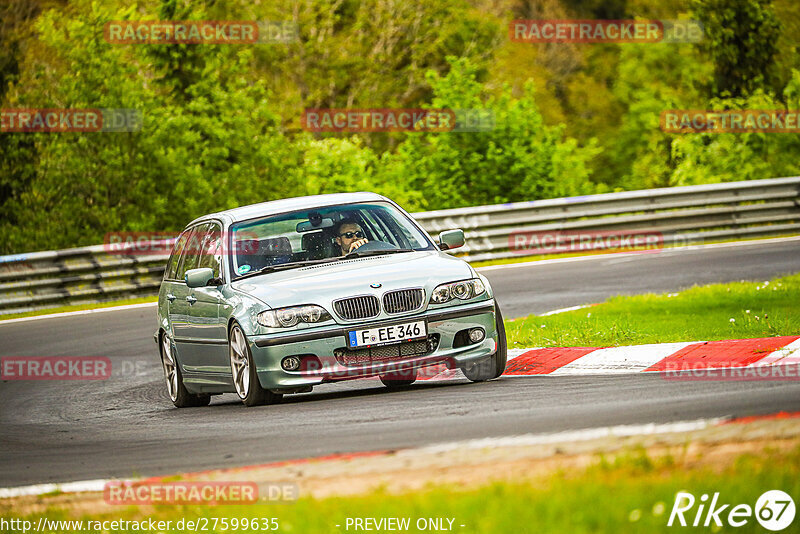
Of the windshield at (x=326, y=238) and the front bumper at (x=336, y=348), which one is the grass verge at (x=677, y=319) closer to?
the windshield at (x=326, y=238)

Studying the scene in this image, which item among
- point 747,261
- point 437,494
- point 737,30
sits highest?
point 737,30

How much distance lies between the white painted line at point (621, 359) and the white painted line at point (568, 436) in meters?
3.42

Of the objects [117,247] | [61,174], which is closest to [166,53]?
[61,174]

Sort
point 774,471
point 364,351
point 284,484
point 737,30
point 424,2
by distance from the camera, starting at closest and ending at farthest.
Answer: point 774,471, point 284,484, point 364,351, point 737,30, point 424,2

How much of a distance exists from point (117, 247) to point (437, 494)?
1680 centimetres

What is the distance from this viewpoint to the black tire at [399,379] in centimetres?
1027

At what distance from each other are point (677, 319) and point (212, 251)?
4.45 metres

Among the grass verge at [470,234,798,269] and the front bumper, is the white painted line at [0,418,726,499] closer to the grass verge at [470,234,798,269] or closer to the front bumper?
the front bumper

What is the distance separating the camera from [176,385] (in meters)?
11.0

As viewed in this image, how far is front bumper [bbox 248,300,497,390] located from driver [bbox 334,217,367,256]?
1.35 meters

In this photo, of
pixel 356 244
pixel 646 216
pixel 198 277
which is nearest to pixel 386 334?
pixel 356 244

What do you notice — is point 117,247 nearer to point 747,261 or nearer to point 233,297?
point 747,261

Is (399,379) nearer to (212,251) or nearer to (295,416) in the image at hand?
(212,251)

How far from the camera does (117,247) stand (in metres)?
21.1
